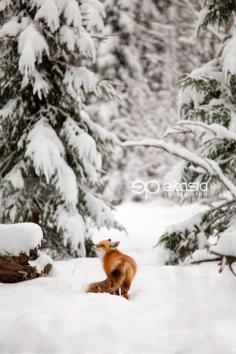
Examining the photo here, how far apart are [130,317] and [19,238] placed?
1.68 meters

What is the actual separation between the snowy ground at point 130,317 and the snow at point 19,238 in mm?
424

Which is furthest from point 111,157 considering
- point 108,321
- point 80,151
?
point 108,321

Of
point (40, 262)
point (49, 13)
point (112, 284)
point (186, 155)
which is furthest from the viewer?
point (49, 13)

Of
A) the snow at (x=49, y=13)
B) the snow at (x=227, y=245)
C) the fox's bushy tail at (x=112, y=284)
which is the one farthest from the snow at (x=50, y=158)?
the snow at (x=227, y=245)

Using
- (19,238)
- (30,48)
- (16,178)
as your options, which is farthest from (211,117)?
Answer: (19,238)

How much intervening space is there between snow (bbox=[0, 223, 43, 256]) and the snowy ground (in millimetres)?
424

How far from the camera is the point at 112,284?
414cm

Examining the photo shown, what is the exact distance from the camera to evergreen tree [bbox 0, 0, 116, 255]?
7988 millimetres

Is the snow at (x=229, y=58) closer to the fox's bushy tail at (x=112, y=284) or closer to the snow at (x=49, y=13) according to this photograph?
the snow at (x=49, y=13)

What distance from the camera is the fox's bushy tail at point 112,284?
163 inches

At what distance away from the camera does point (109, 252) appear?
4.50 m

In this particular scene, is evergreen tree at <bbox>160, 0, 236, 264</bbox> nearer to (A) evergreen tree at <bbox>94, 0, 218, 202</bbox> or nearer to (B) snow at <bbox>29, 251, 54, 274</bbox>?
(B) snow at <bbox>29, 251, 54, 274</bbox>

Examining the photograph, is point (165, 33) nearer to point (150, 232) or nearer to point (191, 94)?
point (150, 232)

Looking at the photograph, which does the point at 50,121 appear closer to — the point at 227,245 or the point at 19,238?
the point at 19,238
